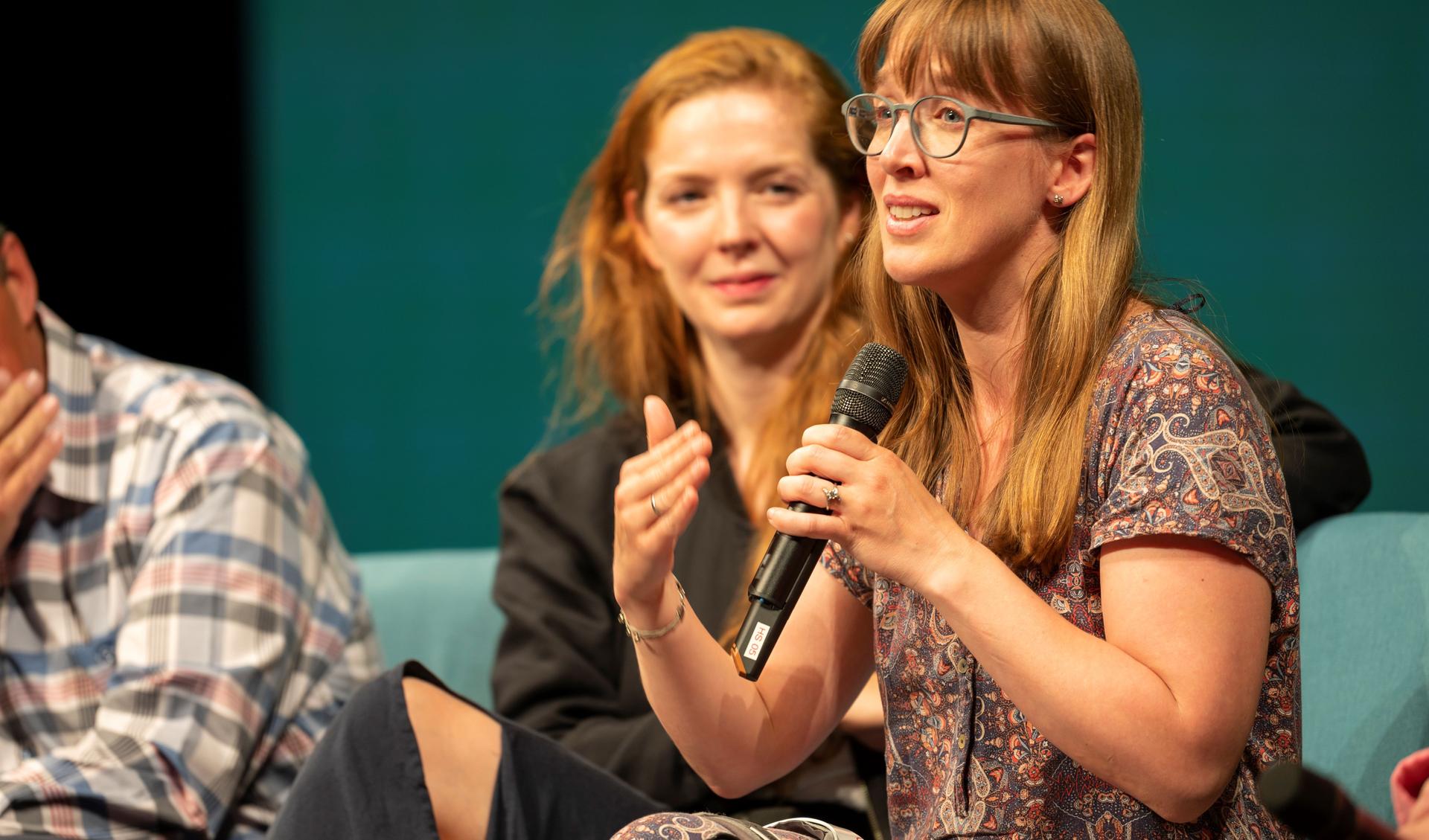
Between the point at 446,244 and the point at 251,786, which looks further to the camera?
the point at 446,244

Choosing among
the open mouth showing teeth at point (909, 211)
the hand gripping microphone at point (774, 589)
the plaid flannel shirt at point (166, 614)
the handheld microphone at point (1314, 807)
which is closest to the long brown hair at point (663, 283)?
the plaid flannel shirt at point (166, 614)

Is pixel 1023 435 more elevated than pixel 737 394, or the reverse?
pixel 1023 435

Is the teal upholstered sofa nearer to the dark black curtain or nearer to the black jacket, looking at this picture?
the black jacket

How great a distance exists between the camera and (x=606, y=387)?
2.36m

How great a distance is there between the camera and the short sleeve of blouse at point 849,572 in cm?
144

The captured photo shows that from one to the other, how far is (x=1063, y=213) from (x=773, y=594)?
1.46 feet

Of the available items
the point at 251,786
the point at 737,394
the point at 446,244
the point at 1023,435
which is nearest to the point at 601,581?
the point at 737,394

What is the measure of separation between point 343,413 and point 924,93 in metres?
2.53

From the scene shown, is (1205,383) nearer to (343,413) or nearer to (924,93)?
(924,93)

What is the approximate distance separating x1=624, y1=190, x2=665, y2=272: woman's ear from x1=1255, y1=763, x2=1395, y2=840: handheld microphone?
1.59 meters

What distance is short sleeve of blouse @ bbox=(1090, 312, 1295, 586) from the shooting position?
1.16 metres

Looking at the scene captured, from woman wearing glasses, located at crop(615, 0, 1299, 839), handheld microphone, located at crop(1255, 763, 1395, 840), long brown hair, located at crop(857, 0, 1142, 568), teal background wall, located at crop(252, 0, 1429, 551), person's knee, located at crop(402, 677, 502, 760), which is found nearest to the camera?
handheld microphone, located at crop(1255, 763, 1395, 840)

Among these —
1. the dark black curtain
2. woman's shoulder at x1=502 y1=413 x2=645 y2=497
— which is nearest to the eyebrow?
woman's shoulder at x1=502 y1=413 x2=645 y2=497

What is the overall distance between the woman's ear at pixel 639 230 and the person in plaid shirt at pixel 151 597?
2.01ft
